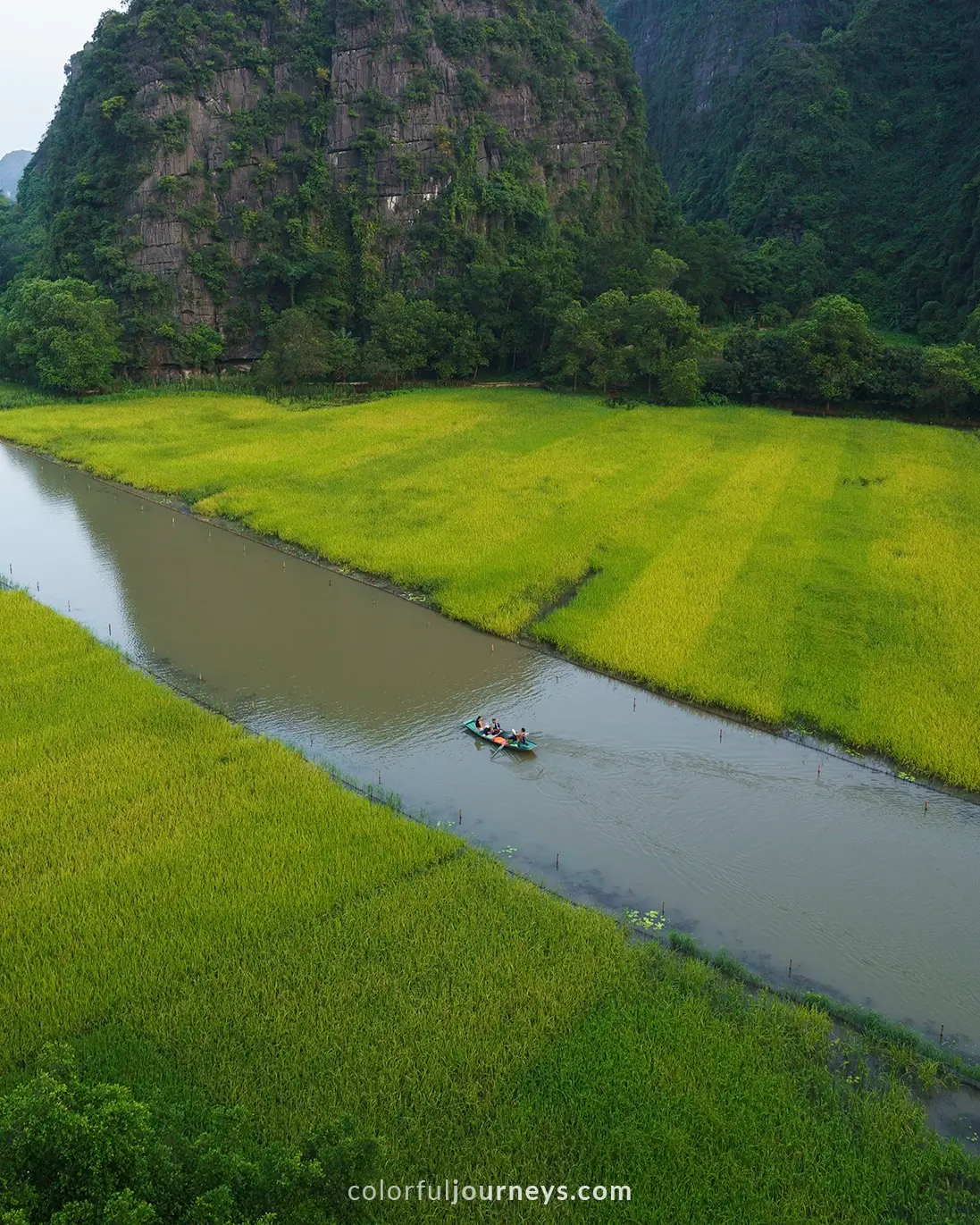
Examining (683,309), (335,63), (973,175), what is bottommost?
(683,309)

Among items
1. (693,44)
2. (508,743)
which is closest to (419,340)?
(508,743)

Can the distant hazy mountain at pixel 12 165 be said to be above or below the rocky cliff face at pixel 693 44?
above

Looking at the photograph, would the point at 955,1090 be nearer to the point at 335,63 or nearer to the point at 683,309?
the point at 683,309

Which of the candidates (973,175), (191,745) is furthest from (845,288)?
(191,745)

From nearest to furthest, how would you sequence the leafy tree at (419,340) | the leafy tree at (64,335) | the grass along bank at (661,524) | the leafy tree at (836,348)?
1. the grass along bank at (661,524)
2. the leafy tree at (836,348)
3. the leafy tree at (64,335)
4. the leafy tree at (419,340)

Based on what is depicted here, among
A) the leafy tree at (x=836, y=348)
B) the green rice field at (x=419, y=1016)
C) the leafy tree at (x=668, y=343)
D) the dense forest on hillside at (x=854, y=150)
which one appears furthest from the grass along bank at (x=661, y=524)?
the dense forest on hillside at (x=854, y=150)

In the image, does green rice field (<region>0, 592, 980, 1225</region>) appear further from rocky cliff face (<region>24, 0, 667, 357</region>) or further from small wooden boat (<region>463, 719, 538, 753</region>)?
rocky cliff face (<region>24, 0, 667, 357</region>)

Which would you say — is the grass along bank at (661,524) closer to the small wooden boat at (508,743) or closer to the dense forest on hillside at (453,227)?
the small wooden boat at (508,743)
